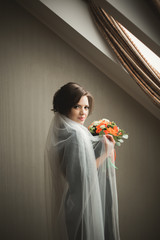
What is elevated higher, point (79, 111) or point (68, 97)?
point (68, 97)

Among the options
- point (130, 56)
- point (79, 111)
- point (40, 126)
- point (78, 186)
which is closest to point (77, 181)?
point (78, 186)

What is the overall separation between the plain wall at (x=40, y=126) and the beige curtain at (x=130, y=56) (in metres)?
0.92

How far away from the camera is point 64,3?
264 centimetres

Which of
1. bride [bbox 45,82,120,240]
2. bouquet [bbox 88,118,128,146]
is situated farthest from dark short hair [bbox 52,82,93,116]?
bouquet [bbox 88,118,128,146]

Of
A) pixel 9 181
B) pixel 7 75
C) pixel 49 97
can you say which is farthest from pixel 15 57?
pixel 9 181

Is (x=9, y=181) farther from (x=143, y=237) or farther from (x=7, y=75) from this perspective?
(x=143, y=237)

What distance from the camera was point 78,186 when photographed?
210 cm

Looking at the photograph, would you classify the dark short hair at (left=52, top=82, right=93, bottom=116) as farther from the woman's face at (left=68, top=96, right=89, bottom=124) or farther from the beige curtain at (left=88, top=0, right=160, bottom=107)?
the beige curtain at (left=88, top=0, right=160, bottom=107)

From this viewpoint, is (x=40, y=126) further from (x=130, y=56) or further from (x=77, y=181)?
(x=130, y=56)

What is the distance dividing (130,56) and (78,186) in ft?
4.11

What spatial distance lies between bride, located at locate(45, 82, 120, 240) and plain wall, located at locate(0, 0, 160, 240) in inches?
41.7

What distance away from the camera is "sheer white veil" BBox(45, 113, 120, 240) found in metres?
2.05

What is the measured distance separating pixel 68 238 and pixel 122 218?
1492mm

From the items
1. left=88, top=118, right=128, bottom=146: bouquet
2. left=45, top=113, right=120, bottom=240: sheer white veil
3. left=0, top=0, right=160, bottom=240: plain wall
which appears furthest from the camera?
left=0, top=0, right=160, bottom=240: plain wall
